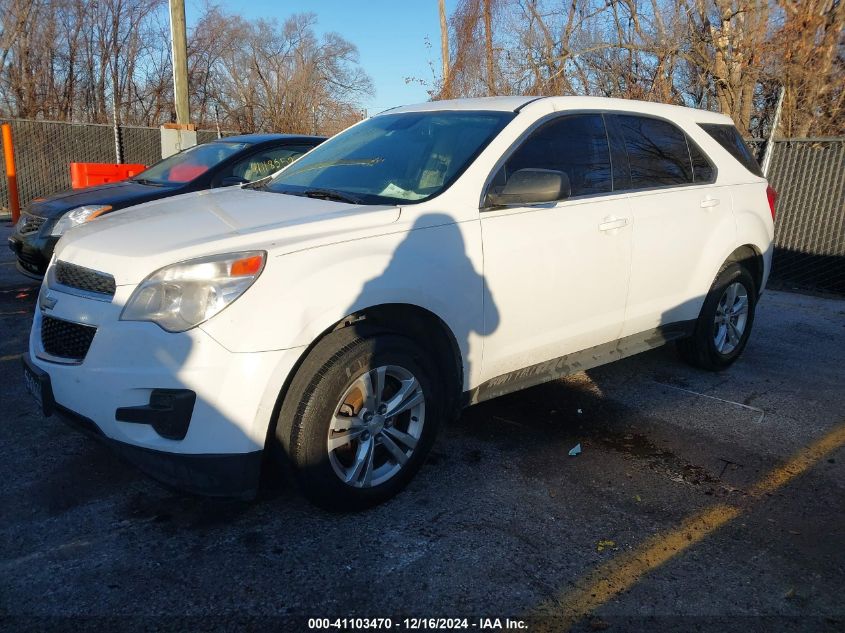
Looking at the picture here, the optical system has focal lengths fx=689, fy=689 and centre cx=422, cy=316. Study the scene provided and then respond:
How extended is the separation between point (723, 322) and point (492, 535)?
3.10 meters

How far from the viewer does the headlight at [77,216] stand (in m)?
6.07

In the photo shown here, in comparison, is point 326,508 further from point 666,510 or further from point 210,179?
point 210,179

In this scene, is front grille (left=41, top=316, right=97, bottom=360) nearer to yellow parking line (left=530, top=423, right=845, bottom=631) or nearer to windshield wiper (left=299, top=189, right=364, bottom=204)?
windshield wiper (left=299, top=189, right=364, bottom=204)

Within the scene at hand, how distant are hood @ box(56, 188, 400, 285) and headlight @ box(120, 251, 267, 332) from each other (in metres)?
→ 0.05

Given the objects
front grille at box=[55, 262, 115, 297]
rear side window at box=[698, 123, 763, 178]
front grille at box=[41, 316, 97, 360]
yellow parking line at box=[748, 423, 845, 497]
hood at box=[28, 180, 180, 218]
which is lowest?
yellow parking line at box=[748, 423, 845, 497]

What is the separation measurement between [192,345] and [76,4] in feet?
82.4

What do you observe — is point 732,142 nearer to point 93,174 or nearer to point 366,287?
point 366,287

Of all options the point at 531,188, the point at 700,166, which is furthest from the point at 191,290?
the point at 700,166

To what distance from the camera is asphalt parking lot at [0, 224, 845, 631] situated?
2.53 m

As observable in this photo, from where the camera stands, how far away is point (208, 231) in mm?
2934

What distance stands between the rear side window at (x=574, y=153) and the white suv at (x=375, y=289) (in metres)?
0.01

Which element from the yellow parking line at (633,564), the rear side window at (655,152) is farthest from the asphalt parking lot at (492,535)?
the rear side window at (655,152)

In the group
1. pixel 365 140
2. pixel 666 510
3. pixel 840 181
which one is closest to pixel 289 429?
pixel 666 510

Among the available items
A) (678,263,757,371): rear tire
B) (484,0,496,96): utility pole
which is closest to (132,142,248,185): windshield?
(678,263,757,371): rear tire
